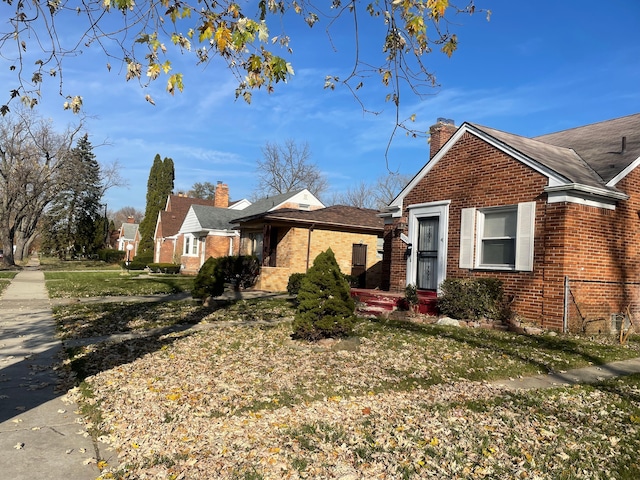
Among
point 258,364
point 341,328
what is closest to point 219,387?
point 258,364

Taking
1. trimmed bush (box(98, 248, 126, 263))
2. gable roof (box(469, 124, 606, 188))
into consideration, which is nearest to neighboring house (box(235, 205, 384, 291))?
gable roof (box(469, 124, 606, 188))

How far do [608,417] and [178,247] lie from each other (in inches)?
1367

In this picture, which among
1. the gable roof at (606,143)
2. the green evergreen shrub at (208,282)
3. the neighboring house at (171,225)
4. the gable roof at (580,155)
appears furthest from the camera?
the neighboring house at (171,225)

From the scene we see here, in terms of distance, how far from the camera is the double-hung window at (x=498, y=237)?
10594 mm

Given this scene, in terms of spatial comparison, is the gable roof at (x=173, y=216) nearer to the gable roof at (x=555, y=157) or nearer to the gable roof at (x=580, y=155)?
the gable roof at (x=580, y=155)

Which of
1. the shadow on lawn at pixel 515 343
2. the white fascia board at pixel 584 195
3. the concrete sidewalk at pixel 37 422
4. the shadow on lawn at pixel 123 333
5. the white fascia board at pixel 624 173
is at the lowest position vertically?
the concrete sidewalk at pixel 37 422

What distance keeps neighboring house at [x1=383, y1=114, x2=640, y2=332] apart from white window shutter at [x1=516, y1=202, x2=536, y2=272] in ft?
0.07

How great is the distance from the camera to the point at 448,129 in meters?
14.8

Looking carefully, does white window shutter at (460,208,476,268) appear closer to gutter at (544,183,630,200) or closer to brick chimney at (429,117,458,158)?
gutter at (544,183,630,200)

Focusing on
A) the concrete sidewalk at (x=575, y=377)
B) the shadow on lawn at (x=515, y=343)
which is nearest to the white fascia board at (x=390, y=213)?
the shadow on lawn at (x=515, y=343)

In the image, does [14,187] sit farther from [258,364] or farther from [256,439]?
[256,439]

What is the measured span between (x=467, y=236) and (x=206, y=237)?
21437 millimetres

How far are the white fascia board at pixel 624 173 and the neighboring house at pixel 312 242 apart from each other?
10.1 meters

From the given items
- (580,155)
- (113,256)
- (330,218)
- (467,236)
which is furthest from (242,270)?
(113,256)
